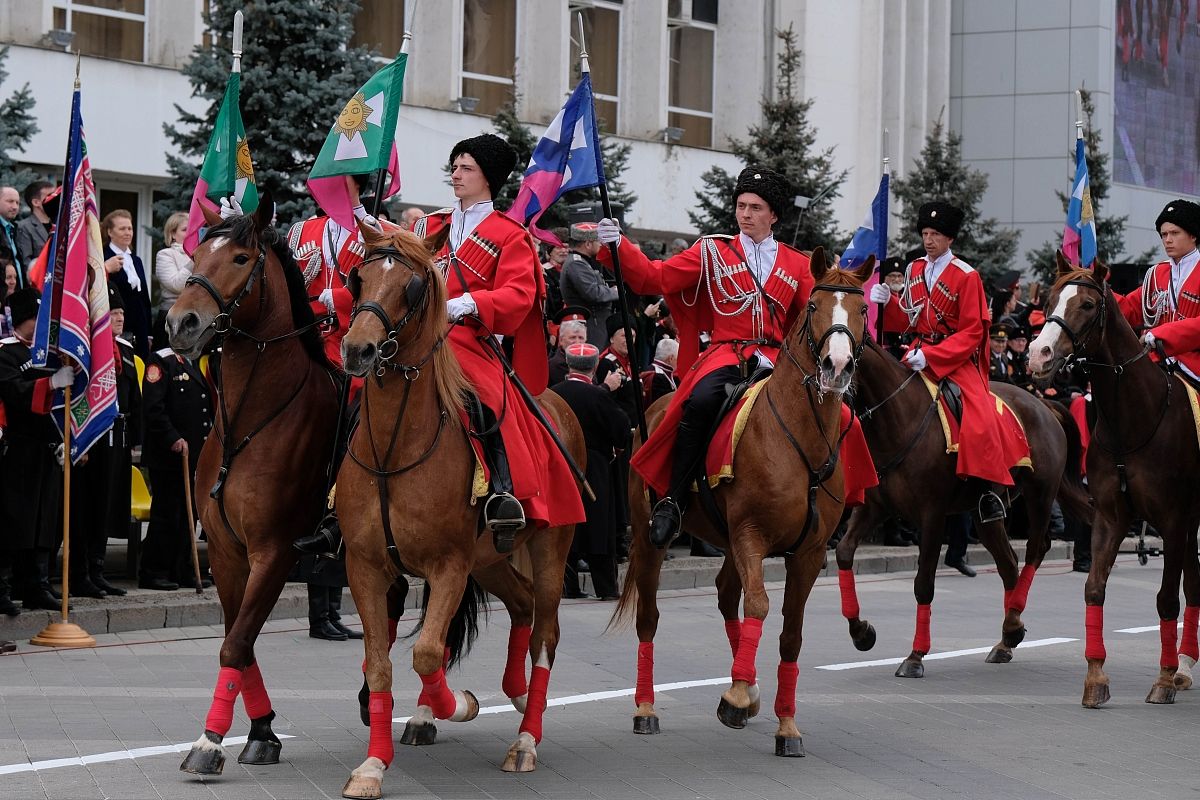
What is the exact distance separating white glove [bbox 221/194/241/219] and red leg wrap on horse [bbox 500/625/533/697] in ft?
8.61

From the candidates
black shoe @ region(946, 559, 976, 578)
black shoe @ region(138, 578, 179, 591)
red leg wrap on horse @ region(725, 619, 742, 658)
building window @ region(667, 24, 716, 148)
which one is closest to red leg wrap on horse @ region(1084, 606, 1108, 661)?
red leg wrap on horse @ region(725, 619, 742, 658)

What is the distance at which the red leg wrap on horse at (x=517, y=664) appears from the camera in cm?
922

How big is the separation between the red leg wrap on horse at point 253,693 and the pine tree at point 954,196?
2527 cm

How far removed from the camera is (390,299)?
761cm

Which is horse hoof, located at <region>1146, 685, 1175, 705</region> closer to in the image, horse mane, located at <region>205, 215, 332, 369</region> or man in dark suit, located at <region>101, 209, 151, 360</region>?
horse mane, located at <region>205, 215, 332, 369</region>

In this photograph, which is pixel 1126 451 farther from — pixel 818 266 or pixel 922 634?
pixel 818 266

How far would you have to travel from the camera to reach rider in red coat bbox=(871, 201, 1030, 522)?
12672 mm

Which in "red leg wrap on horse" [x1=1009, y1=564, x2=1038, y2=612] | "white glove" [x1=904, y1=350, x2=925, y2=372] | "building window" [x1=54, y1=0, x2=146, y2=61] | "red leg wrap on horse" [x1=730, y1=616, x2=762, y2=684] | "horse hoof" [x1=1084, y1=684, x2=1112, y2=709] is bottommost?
"horse hoof" [x1=1084, y1=684, x2=1112, y2=709]

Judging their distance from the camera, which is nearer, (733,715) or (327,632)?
(733,715)

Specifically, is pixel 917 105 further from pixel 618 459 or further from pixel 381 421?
pixel 381 421

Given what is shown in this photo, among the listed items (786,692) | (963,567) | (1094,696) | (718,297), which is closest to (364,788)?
(786,692)

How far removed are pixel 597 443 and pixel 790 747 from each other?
627cm

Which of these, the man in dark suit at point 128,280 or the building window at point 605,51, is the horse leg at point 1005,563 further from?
the building window at point 605,51

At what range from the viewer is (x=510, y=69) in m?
30.2
